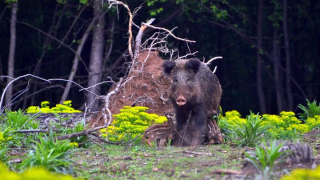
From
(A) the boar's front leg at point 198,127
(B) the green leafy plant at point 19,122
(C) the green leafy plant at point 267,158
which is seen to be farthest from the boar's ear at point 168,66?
(C) the green leafy plant at point 267,158

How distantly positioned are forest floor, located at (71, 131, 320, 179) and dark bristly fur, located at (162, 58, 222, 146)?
1.80 ft

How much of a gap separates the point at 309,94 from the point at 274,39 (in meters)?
3.13

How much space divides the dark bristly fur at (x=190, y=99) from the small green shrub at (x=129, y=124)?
0.71 metres

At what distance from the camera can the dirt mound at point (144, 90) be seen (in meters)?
12.5

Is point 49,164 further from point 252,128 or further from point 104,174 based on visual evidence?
point 252,128

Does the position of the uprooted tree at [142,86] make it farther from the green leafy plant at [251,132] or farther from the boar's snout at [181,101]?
the green leafy plant at [251,132]

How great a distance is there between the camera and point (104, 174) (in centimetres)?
690

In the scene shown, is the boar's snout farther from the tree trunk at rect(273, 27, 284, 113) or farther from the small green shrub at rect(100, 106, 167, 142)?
the tree trunk at rect(273, 27, 284, 113)

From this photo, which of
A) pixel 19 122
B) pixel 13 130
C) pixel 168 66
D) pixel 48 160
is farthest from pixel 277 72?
pixel 48 160

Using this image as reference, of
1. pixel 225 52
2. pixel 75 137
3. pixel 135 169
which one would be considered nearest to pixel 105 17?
pixel 225 52

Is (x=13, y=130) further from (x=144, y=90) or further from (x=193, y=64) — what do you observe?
(x=144, y=90)

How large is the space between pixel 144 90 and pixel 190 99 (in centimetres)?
345

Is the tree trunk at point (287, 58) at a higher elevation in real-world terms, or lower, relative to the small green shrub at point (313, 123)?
higher

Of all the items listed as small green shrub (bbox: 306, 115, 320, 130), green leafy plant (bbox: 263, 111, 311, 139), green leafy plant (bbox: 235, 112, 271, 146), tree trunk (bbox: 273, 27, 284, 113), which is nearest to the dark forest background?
tree trunk (bbox: 273, 27, 284, 113)
